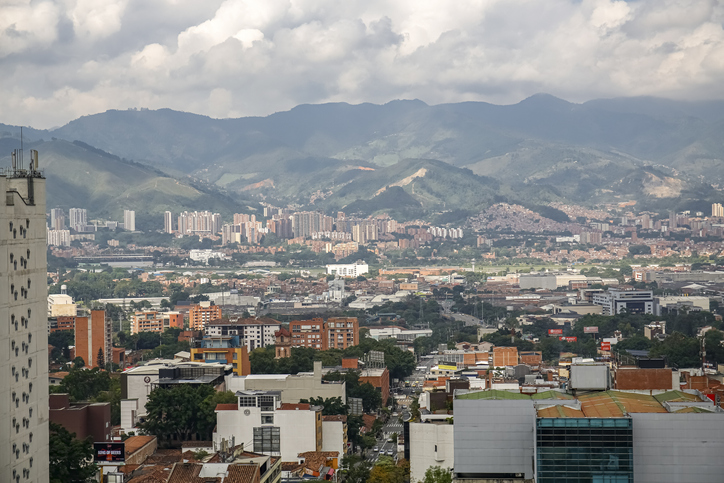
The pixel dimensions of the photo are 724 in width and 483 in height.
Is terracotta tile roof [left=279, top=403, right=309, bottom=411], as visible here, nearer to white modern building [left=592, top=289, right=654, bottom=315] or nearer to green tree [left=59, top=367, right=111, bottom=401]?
green tree [left=59, top=367, right=111, bottom=401]

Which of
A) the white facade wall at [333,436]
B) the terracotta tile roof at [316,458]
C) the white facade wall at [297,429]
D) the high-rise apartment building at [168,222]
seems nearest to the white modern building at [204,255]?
the high-rise apartment building at [168,222]

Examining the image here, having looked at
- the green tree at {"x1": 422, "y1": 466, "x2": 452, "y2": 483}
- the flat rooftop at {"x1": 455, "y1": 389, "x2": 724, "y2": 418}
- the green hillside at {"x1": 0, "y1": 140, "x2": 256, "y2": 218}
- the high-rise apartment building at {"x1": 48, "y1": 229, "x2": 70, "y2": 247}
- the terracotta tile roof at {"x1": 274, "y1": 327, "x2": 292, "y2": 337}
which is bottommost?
the green tree at {"x1": 422, "y1": 466, "x2": 452, "y2": 483}

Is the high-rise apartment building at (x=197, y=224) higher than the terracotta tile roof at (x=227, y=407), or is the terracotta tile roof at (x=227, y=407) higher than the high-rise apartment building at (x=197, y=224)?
the high-rise apartment building at (x=197, y=224)

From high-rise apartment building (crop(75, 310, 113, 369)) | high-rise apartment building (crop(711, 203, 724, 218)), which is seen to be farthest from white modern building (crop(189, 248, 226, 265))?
high-rise apartment building (crop(75, 310, 113, 369))

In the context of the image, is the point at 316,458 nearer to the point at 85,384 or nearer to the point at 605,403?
the point at 605,403

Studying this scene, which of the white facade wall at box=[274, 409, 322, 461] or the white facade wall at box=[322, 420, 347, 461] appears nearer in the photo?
the white facade wall at box=[274, 409, 322, 461]

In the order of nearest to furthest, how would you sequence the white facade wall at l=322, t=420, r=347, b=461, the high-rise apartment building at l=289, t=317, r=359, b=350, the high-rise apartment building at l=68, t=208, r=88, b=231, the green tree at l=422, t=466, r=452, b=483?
the green tree at l=422, t=466, r=452, b=483
the white facade wall at l=322, t=420, r=347, b=461
the high-rise apartment building at l=289, t=317, r=359, b=350
the high-rise apartment building at l=68, t=208, r=88, b=231

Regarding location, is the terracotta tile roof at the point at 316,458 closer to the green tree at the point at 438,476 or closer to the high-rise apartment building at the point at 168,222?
the green tree at the point at 438,476

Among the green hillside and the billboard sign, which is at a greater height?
the green hillside

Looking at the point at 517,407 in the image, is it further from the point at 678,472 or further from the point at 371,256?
the point at 371,256
